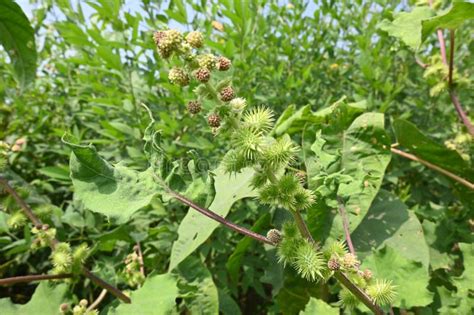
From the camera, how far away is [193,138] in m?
2.37

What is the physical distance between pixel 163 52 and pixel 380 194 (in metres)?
1.46

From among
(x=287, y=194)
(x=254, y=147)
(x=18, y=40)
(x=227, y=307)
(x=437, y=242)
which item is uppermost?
(x=18, y=40)

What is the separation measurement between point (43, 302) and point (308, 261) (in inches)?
47.3

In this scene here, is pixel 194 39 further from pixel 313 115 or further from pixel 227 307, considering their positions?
pixel 227 307

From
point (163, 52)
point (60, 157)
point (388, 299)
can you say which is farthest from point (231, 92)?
point (60, 157)

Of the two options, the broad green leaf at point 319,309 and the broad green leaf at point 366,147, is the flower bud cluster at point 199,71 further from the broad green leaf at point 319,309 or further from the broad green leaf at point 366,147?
the broad green leaf at point 366,147

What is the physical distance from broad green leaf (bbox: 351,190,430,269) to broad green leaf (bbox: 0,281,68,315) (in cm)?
125

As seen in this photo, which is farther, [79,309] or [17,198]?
[17,198]

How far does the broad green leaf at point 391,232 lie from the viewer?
186 cm

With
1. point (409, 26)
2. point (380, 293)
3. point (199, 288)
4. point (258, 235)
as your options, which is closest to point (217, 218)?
point (258, 235)

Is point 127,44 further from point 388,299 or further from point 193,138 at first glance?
point 388,299

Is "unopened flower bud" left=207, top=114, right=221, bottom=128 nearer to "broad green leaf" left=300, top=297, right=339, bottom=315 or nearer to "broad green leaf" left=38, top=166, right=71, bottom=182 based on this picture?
"broad green leaf" left=300, top=297, right=339, bottom=315

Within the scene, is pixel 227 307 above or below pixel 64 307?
below

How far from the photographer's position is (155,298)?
1.51 m
